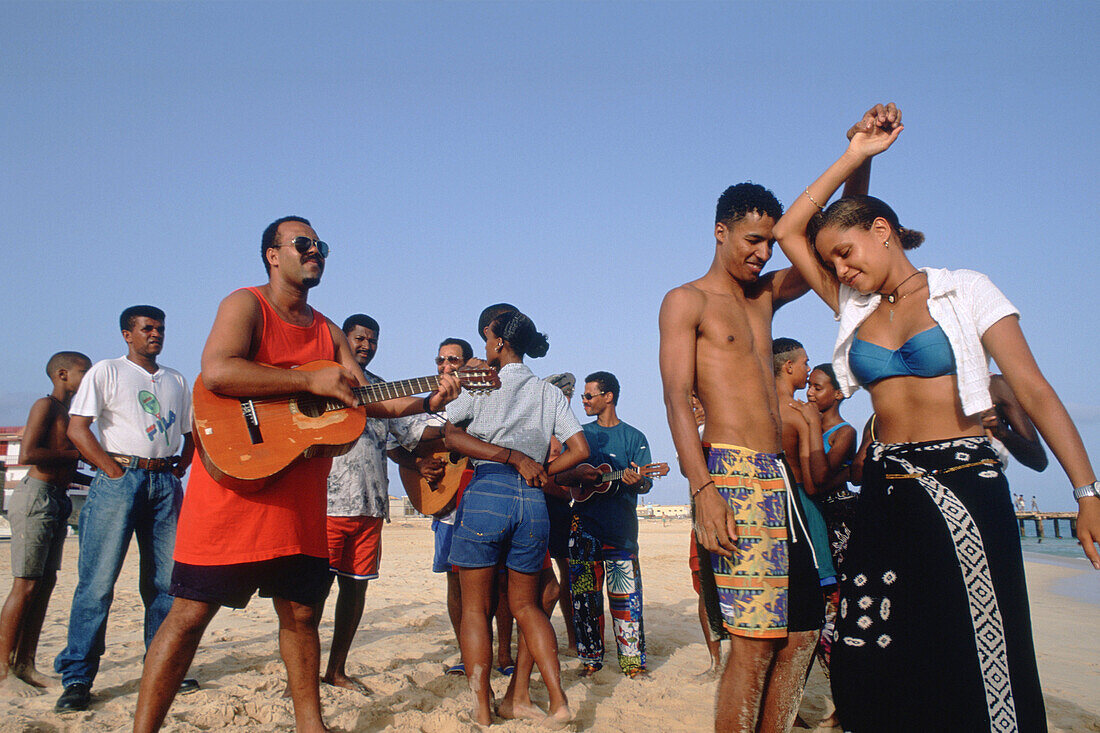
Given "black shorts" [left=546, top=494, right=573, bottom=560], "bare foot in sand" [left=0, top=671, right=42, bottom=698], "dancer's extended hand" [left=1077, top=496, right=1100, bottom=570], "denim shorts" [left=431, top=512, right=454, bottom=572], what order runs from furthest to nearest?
"black shorts" [left=546, top=494, right=573, bottom=560] → "denim shorts" [left=431, top=512, right=454, bottom=572] → "bare foot in sand" [left=0, top=671, right=42, bottom=698] → "dancer's extended hand" [left=1077, top=496, right=1100, bottom=570]

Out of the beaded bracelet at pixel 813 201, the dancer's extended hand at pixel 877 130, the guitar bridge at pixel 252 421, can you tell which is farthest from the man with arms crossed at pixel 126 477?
the dancer's extended hand at pixel 877 130

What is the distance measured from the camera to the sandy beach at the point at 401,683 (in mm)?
3654

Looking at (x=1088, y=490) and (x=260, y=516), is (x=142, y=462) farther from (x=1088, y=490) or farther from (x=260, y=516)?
(x=1088, y=490)

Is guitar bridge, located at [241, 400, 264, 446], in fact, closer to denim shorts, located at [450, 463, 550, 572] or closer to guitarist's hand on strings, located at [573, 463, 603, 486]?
denim shorts, located at [450, 463, 550, 572]

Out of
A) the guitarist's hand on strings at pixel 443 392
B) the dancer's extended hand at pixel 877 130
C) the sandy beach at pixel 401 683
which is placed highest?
the dancer's extended hand at pixel 877 130

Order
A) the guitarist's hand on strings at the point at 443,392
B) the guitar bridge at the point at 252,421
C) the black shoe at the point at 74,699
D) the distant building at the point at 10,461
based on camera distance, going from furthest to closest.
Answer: the distant building at the point at 10,461 < the black shoe at the point at 74,699 < the guitarist's hand on strings at the point at 443,392 < the guitar bridge at the point at 252,421

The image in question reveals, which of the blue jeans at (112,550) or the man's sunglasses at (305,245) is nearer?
the man's sunglasses at (305,245)

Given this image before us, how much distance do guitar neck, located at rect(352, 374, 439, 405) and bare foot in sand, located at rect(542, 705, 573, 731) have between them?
1774 millimetres

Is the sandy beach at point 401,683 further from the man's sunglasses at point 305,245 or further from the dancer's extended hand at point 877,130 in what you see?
the man's sunglasses at point 305,245

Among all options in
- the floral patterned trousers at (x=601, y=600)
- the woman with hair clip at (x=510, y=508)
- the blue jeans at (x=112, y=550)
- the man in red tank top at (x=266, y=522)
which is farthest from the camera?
the floral patterned trousers at (x=601, y=600)

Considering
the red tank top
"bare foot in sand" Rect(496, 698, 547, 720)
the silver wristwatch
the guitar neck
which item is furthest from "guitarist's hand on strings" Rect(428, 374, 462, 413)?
the silver wristwatch

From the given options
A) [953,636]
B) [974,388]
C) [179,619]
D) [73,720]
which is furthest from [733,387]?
[73,720]

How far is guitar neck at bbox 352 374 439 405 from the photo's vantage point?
3418mm

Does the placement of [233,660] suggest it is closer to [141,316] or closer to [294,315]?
[141,316]
